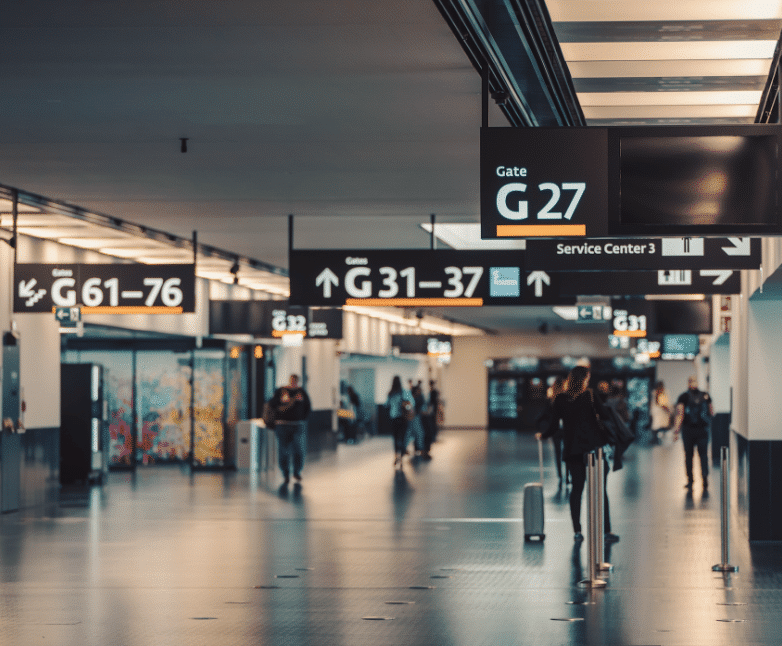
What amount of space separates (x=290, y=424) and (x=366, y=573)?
29.7 ft

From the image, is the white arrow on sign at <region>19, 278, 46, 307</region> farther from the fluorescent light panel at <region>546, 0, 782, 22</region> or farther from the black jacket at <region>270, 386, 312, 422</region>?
the fluorescent light panel at <region>546, 0, 782, 22</region>

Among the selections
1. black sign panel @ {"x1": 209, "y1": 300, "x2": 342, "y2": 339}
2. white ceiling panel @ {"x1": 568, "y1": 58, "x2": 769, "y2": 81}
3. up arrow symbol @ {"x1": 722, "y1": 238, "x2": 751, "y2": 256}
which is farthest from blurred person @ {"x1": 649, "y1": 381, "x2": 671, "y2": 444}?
white ceiling panel @ {"x1": 568, "y1": 58, "x2": 769, "y2": 81}

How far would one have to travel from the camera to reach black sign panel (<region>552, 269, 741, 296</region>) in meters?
11.0

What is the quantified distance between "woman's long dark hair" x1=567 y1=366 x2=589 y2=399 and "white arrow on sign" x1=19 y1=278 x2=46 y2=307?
6028 millimetres

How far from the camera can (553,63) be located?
254 inches

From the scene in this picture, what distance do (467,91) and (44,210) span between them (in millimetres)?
6444

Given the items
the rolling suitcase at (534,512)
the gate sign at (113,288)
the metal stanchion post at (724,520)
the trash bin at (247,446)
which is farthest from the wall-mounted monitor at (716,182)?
the trash bin at (247,446)

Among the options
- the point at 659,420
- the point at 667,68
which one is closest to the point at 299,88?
the point at 667,68

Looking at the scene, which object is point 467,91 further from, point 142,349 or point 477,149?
point 142,349

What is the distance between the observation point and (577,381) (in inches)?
430

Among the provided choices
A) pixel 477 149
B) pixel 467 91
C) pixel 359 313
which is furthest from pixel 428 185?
pixel 359 313

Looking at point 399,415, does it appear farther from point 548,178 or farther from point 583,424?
point 548,178

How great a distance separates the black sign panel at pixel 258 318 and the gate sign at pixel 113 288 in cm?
592

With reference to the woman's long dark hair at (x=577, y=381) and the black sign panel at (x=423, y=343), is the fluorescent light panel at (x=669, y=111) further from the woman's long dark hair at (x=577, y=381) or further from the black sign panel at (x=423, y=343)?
the black sign panel at (x=423, y=343)
